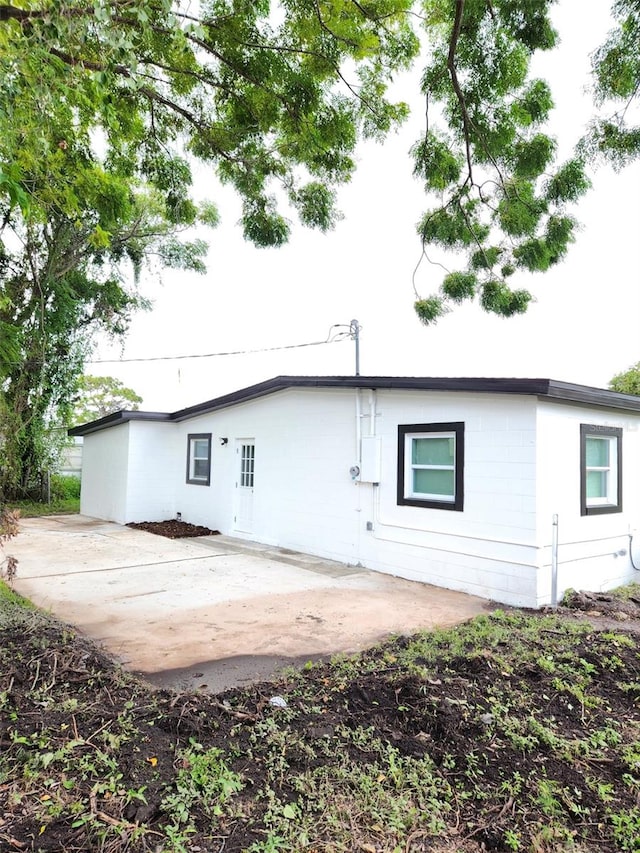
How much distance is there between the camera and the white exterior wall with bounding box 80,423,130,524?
12781mm

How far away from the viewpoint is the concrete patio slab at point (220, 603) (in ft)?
13.6

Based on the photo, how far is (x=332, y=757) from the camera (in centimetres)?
249

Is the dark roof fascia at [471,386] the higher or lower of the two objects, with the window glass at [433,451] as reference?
higher

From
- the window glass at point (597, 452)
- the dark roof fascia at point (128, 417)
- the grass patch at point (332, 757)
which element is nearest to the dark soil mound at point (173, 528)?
the dark roof fascia at point (128, 417)

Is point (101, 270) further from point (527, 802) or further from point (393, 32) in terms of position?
point (527, 802)

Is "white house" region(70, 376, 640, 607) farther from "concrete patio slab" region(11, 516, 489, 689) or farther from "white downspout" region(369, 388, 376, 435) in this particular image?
"concrete patio slab" region(11, 516, 489, 689)

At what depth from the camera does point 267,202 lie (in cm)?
571

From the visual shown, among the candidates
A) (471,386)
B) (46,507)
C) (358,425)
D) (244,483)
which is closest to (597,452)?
(471,386)

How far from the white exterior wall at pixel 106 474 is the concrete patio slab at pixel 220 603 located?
391 centimetres

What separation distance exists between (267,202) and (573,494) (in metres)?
4.87

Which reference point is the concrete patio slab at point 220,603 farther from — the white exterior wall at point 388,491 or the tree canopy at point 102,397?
the tree canopy at point 102,397

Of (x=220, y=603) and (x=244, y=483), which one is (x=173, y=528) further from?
(x=220, y=603)

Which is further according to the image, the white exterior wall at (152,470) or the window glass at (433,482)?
the white exterior wall at (152,470)

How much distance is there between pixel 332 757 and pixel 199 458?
10036 mm
